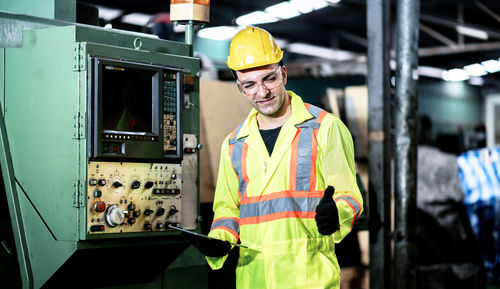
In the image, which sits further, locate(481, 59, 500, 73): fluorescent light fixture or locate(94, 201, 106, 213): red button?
locate(481, 59, 500, 73): fluorescent light fixture

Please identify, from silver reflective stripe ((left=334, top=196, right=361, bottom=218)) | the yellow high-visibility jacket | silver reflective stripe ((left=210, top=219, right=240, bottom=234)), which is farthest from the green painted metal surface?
silver reflective stripe ((left=334, top=196, right=361, bottom=218))

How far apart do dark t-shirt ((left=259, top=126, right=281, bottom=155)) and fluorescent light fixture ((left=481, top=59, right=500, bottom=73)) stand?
730 inches

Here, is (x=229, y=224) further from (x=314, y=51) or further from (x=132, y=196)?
(x=314, y=51)

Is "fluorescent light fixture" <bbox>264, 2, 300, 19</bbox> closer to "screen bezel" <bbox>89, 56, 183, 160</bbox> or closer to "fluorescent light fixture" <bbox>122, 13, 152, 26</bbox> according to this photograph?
"fluorescent light fixture" <bbox>122, 13, 152, 26</bbox>

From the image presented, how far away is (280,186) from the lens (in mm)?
2873

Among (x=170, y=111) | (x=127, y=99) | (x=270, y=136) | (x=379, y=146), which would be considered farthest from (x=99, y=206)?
(x=379, y=146)

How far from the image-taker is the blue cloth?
26.9ft

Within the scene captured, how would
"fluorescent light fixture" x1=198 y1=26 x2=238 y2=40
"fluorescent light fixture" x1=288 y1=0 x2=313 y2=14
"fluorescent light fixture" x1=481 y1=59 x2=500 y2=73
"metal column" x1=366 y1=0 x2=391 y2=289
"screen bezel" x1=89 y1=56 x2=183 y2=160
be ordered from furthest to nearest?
"fluorescent light fixture" x1=481 y1=59 x2=500 y2=73
"fluorescent light fixture" x1=198 y1=26 x2=238 y2=40
"fluorescent light fixture" x1=288 y1=0 x2=313 y2=14
"metal column" x1=366 y1=0 x2=391 y2=289
"screen bezel" x1=89 y1=56 x2=183 y2=160

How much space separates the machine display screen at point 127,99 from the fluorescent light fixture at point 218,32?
10.7m

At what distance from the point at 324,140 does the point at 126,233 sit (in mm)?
1103

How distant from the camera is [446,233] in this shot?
23.9ft

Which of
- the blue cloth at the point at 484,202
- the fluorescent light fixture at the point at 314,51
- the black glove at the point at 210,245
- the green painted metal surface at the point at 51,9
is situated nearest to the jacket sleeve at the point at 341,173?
the black glove at the point at 210,245

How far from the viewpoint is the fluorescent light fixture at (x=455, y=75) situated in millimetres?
21653

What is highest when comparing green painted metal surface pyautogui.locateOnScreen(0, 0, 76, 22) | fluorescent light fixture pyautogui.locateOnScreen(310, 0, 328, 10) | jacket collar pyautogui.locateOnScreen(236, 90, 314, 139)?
fluorescent light fixture pyautogui.locateOnScreen(310, 0, 328, 10)
